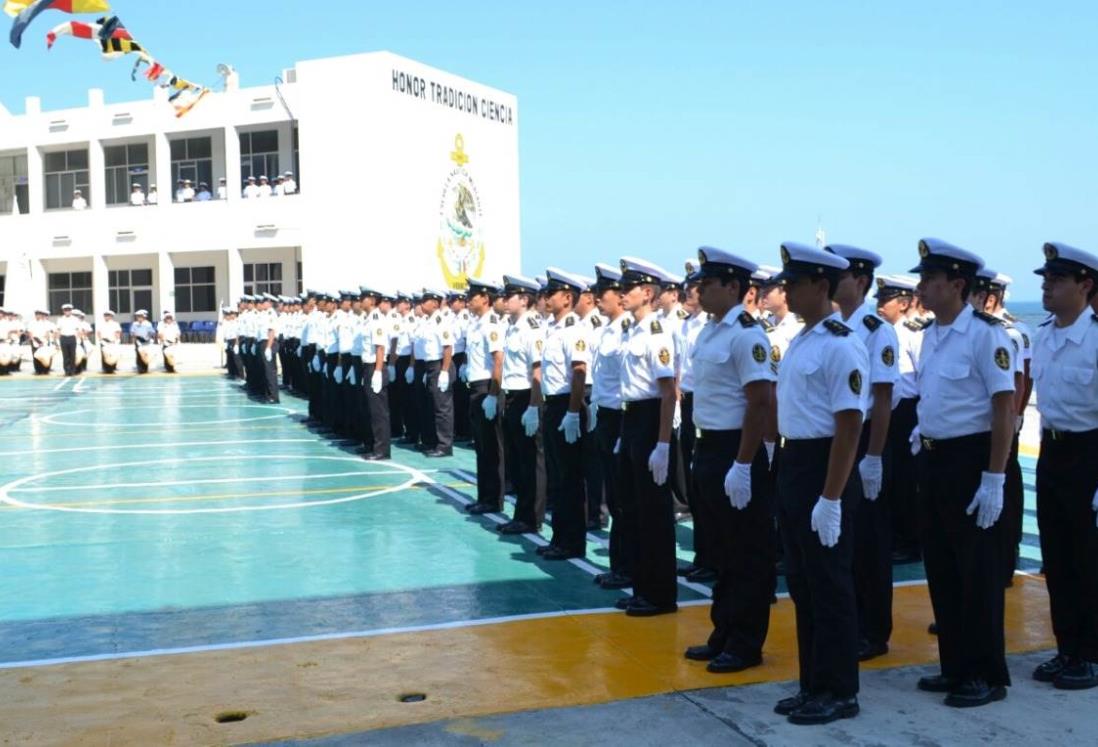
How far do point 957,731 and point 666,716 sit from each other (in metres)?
1.20

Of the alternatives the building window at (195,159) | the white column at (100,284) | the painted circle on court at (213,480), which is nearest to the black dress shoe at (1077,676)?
the painted circle on court at (213,480)

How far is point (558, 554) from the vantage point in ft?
27.9

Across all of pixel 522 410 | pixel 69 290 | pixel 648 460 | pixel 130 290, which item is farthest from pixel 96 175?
pixel 648 460

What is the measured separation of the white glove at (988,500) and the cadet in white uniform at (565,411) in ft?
11.4

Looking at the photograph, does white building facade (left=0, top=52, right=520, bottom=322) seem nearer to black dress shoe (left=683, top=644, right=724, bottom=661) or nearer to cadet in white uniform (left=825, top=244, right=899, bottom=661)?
cadet in white uniform (left=825, top=244, right=899, bottom=661)

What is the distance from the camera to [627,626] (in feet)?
21.8

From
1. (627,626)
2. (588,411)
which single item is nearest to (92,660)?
(627,626)

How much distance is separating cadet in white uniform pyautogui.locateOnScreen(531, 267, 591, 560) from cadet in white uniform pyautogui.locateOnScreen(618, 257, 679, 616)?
1128 mm

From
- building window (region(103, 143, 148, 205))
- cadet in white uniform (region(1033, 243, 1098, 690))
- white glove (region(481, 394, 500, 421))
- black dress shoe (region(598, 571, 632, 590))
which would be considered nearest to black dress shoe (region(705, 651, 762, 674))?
cadet in white uniform (region(1033, 243, 1098, 690))

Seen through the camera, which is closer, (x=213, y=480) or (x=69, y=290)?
(x=213, y=480)

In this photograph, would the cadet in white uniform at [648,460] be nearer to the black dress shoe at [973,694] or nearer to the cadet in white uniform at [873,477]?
the cadet in white uniform at [873,477]

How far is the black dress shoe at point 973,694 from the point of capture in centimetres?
518

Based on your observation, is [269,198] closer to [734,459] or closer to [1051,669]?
[734,459]

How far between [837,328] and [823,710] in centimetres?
163
